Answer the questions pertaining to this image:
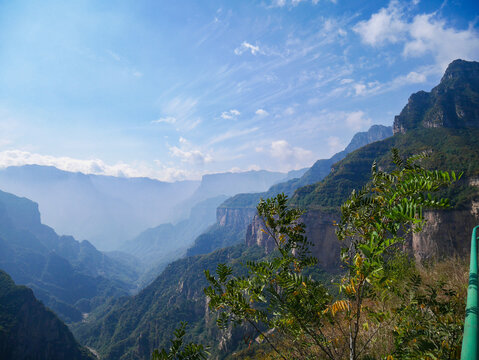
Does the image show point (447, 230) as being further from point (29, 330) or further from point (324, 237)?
point (29, 330)

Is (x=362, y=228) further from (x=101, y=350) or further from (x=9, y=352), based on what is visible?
(x=101, y=350)

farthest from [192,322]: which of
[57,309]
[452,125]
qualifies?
[452,125]

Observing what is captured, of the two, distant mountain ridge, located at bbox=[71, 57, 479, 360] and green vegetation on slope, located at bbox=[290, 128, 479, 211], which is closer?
distant mountain ridge, located at bbox=[71, 57, 479, 360]

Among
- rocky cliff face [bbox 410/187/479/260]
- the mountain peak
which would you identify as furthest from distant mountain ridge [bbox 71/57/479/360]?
the mountain peak

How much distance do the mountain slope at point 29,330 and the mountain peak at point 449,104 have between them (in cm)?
17210

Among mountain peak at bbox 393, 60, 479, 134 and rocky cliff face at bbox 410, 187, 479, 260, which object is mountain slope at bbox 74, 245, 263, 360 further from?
mountain peak at bbox 393, 60, 479, 134

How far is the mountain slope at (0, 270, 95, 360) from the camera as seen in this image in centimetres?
7106

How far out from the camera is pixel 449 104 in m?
94.0

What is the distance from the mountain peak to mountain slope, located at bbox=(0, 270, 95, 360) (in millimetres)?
172096

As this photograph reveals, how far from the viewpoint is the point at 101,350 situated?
111750 millimetres

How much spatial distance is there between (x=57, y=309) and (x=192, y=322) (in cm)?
11964

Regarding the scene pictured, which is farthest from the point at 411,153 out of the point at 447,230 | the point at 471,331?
the point at 471,331

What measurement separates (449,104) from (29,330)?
192 metres

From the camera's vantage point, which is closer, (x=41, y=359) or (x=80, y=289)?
(x=41, y=359)
